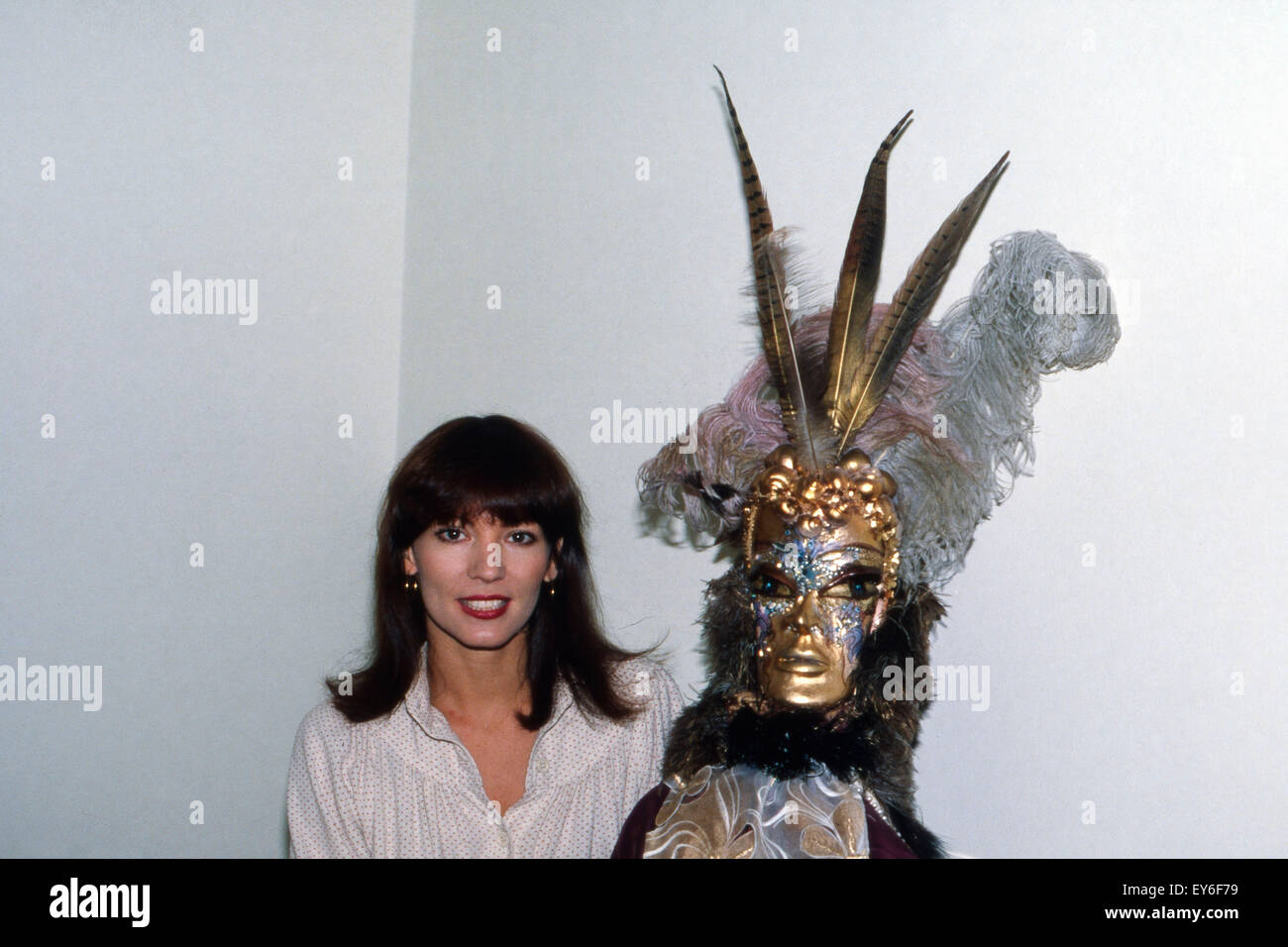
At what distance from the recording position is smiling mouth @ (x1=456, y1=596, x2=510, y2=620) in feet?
6.18

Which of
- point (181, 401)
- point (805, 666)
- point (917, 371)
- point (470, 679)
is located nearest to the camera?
point (805, 666)

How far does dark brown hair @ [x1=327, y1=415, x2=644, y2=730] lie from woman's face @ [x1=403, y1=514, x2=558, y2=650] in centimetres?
3

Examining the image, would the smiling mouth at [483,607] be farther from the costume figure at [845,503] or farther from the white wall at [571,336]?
the white wall at [571,336]

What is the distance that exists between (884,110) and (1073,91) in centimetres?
32

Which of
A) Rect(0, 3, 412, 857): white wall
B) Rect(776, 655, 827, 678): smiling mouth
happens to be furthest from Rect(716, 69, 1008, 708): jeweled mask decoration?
Rect(0, 3, 412, 857): white wall

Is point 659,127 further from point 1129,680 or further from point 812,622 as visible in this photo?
point 1129,680

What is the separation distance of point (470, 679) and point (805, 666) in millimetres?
647

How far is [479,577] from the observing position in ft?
6.11

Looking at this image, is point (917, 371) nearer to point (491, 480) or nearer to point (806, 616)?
point (806, 616)

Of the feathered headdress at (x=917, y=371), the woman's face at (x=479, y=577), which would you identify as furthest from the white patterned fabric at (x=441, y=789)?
the feathered headdress at (x=917, y=371)

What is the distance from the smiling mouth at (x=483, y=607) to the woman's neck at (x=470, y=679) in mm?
96

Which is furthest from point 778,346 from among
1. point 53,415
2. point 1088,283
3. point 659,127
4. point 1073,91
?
point 53,415

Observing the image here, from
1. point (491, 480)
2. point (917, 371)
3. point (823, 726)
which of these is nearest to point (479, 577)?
point (491, 480)

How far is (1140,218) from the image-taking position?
1.77m
